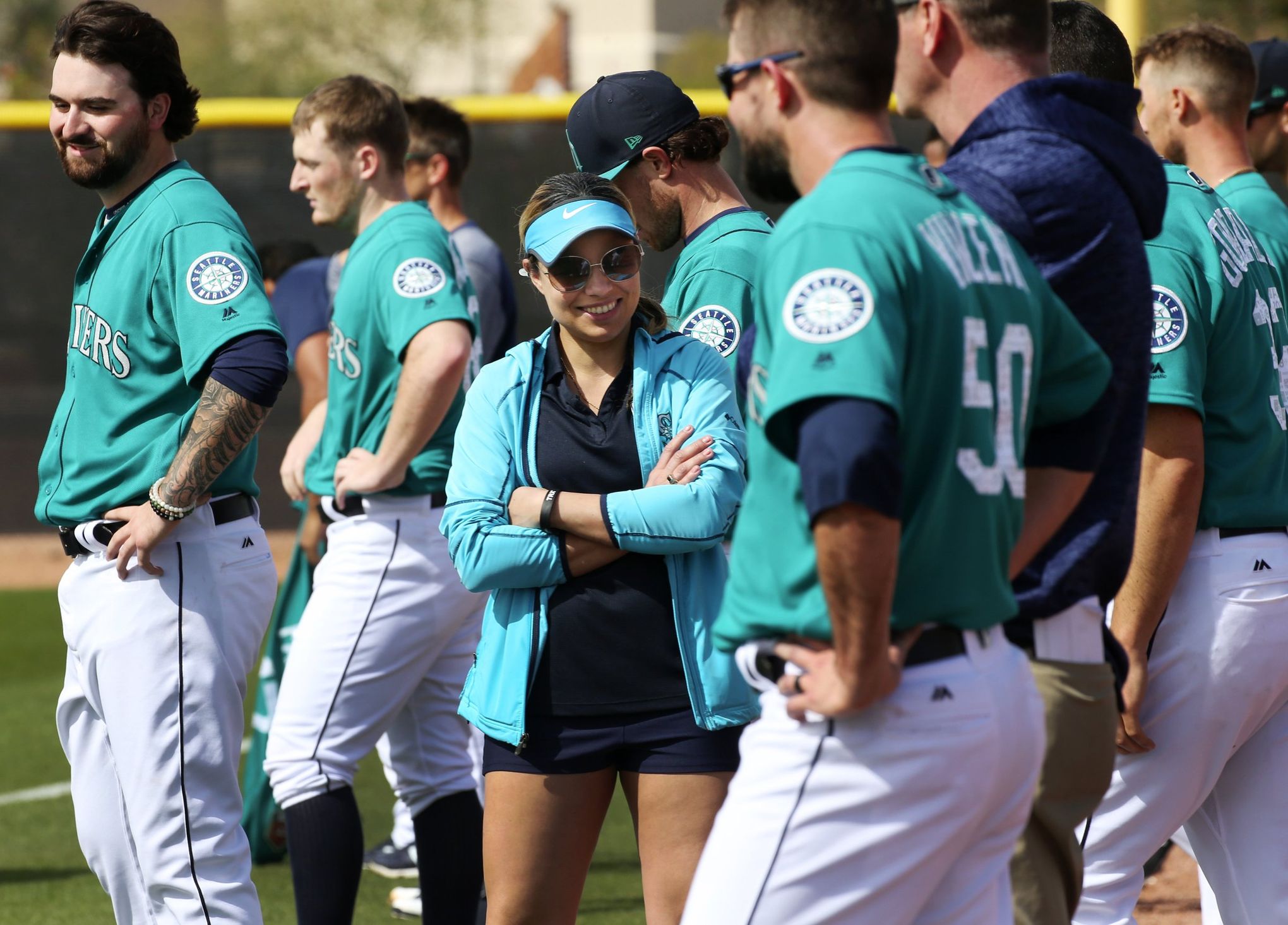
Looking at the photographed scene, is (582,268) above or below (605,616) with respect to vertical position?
above

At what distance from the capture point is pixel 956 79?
8.52 ft

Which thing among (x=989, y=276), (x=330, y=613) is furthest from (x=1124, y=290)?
(x=330, y=613)

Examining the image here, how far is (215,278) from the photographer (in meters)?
3.51

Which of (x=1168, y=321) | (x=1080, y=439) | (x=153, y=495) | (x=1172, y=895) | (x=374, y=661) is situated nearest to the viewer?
(x=1080, y=439)

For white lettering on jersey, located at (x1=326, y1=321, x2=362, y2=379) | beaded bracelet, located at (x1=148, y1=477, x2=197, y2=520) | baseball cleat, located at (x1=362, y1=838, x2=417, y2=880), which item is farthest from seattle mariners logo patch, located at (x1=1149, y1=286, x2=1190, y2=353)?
baseball cleat, located at (x1=362, y1=838, x2=417, y2=880)

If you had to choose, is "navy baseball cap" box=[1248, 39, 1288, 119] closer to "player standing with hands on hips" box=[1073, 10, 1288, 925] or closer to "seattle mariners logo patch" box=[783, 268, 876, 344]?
"player standing with hands on hips" box=[1073, 10, 1288, 925]

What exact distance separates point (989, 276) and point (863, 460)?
37 centimetres

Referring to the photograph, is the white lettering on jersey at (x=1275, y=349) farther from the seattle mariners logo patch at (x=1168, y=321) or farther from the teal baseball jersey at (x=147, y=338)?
the teal baseball jersey at (x=147, y=338)

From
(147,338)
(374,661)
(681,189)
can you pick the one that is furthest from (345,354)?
(681,189)

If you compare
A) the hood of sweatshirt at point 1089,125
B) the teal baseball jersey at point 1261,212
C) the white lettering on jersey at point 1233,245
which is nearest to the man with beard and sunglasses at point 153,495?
the hood of sweatshirt at point 1089,125

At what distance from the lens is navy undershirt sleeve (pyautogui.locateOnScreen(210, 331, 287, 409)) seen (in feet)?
11.3

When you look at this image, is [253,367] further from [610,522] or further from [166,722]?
[610,522]

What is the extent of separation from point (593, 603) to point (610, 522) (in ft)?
0.66

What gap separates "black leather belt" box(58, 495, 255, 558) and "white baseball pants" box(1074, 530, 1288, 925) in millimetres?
1952
